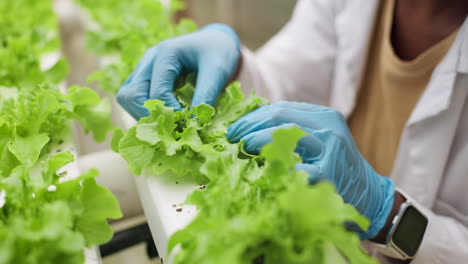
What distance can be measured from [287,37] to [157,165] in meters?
0.78

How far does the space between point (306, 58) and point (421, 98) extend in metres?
0.38

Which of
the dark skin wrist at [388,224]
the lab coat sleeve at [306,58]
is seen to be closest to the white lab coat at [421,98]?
the lab coat sleeve at [306,58]

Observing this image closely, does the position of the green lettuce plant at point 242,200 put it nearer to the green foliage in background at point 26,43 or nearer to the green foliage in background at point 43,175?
the green foliage in background at point 43,175

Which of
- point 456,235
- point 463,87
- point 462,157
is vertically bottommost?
point 456,235

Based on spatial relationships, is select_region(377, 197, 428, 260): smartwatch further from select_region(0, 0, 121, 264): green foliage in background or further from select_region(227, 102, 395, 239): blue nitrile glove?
select_region(0, 0, 121, 264): green foliage in background

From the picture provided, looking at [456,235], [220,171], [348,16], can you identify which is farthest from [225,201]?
[348,16]

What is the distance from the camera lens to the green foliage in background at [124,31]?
0.92 meters

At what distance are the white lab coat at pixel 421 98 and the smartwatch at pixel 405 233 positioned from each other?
5 cm

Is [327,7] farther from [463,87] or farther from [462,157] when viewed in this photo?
[462,157]

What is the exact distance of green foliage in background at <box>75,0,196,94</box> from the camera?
3.01 ft

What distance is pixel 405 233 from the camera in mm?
704

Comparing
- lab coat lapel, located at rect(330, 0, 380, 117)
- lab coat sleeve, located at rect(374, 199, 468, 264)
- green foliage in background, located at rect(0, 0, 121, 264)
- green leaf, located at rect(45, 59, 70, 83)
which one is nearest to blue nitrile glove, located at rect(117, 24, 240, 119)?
green foliage in background, located at rect(0, 0, 121, 264)

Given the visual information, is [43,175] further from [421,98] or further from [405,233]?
[421,98]

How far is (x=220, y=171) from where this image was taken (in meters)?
0.49
